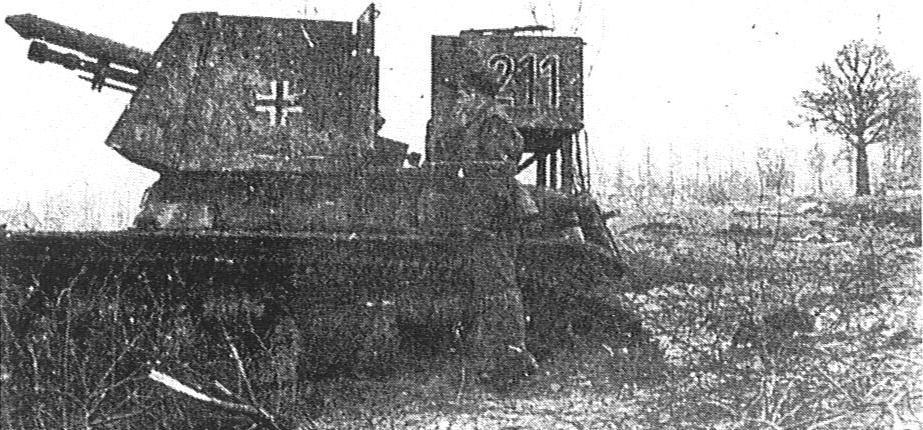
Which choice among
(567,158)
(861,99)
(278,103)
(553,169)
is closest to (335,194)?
(278,103)

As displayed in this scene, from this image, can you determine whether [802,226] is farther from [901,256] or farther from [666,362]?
[666,362]

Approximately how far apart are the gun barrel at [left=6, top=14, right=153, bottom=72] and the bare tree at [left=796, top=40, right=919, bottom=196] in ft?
24.7

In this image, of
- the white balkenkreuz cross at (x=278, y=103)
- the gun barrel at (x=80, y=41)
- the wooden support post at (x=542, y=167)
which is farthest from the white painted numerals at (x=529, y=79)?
the gun barrel at (x=80, y=41)

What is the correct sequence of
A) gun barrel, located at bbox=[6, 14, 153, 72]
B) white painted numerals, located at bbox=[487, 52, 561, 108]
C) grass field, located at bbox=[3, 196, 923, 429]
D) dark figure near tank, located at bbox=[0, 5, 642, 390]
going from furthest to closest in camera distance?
white painted numerals, located at bbox=[487, 52, 561, 108]
gun barrel, located at bbox=[6, 14, 153, 72]
dark figure near tank, located at bbox=[0, 5, 642, 390]
grass field, located at bbox=[3, 196, 923, 429]

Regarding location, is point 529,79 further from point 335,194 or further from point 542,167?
point 335,194

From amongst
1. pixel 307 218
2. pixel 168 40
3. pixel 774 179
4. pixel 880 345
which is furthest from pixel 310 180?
pixel 774 179

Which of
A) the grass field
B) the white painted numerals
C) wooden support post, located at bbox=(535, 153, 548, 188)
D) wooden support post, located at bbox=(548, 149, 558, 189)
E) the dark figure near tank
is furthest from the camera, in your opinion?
wooden support post, located at bbox=(535, 153, 548, 188)

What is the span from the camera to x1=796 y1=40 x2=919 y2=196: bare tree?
9906 millimetres

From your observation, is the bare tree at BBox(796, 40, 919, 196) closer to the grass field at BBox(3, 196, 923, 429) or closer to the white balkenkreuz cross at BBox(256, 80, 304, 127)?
the grass field at BBox(3, 196, 923, 429)

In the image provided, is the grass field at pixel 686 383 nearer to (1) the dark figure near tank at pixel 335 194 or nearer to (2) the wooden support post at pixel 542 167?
(1) the dark figure near tank at pixel 335 194

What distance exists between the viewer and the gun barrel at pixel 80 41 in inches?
299

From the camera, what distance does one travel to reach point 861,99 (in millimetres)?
13102

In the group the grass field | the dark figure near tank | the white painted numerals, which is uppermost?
the white painted numerals

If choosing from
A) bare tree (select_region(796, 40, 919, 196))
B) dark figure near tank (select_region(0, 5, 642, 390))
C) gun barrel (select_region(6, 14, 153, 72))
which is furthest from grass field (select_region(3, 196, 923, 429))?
gun barrel (select_region(6, 14, 153, 72))
